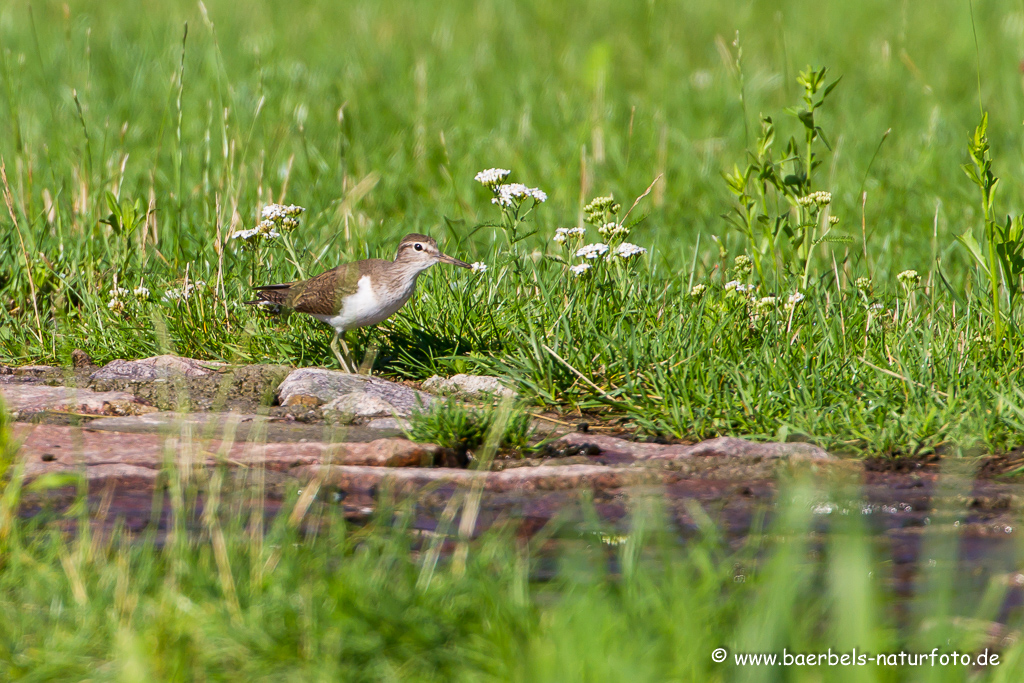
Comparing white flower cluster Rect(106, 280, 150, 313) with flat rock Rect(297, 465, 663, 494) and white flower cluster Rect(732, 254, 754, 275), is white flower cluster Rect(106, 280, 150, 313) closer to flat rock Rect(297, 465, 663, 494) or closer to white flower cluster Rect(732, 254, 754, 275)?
flat rock Rect(297, 465, 663, 494)

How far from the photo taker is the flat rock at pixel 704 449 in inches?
155

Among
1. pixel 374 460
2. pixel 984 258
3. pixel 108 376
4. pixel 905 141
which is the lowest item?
pixel 374 460

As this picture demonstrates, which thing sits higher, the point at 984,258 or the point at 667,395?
the point at 984,258

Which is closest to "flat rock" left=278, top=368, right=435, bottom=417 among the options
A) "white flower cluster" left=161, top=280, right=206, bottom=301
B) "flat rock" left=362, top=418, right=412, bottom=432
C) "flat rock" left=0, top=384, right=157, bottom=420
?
"flat rock" left=362, top=418, right=412, bottom=432

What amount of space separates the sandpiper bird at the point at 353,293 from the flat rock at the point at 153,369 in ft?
1.52

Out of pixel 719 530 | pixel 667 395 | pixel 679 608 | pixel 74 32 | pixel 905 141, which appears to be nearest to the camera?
pixel 679 608

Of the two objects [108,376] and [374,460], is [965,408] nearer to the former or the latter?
[374,460]

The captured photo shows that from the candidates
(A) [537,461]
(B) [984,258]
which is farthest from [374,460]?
(B) [984,258]

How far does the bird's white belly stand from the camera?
15.9ft

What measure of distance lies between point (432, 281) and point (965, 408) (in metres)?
2.60

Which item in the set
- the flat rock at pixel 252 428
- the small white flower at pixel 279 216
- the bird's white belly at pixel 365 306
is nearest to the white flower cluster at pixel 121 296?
the small white flower at pixel 279 216

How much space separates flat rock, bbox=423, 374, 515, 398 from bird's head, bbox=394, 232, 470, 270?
64cm

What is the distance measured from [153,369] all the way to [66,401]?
48 centimetres

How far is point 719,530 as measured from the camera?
3213 mm
